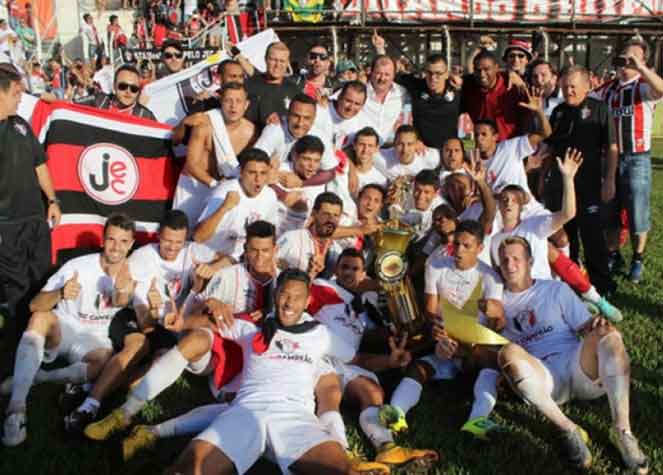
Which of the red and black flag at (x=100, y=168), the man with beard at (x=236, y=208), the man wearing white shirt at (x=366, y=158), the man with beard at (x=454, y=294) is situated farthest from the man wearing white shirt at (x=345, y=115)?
the man with beard at (x=454, y=294)

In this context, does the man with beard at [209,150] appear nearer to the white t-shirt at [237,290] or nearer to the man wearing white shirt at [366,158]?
the man wearing white shirt at [366,158]

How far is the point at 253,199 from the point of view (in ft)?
18.0

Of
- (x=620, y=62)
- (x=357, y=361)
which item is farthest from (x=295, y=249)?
(x=620, y=62)

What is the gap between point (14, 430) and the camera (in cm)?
404

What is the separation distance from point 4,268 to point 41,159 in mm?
932

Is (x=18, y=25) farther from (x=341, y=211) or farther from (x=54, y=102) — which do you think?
(x=341, y=211)

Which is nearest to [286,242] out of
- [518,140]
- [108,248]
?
[108,248]

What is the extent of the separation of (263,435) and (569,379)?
197 centimetres

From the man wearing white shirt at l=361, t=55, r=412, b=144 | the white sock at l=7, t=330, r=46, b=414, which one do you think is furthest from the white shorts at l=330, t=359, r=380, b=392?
the man wearing white shirt at l=361, t=55, r=412, b=144

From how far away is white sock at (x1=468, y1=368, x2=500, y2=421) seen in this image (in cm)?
418

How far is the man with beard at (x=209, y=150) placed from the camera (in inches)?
232

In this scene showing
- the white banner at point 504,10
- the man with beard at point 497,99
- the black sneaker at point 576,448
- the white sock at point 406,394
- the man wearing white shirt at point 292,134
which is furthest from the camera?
the white banner at point 504,10

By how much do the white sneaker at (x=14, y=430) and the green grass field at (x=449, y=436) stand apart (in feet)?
0.17

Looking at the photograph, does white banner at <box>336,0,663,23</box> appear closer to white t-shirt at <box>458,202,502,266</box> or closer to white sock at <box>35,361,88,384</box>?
white t-shirt at <box>458,202,502,266</box>
